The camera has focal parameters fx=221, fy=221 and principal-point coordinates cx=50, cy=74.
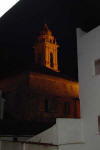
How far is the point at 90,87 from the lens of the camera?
11.1 metres

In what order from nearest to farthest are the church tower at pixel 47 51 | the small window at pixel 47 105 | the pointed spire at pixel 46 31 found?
1. the small window at pixel 47 105
2. the church tower at pixel 47 51
3. the pointed spire at pixel 46 31

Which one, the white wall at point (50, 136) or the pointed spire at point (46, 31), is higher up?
the pointed spire at point (46, 31)

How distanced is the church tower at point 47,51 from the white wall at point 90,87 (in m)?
23.6

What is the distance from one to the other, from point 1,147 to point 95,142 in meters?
5.74

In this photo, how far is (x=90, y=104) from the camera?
35.7 ft

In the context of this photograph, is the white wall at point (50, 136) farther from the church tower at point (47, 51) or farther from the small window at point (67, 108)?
the church tower at point (47, 51)

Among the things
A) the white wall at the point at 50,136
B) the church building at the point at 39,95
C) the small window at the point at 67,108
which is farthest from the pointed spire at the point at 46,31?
the white wall at the point at 50,136

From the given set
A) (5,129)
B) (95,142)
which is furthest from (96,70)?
(5,129)

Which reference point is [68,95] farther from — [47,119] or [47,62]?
[47,62]

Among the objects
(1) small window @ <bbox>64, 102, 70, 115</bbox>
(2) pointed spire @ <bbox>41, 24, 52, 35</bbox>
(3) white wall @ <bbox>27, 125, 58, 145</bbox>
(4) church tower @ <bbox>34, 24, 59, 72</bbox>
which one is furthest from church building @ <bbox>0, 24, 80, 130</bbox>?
(2) pointed spire @ <bbox>41, 24, 52, 35</bbox>

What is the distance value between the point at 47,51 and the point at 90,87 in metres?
25.4

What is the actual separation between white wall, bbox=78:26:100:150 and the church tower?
23608mm

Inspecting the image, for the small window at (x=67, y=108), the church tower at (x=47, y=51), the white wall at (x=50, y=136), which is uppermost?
the church tower at (x=47, y=51)

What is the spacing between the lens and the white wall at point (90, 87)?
10.6 m
